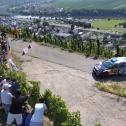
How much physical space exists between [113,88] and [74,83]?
2685 millimetres

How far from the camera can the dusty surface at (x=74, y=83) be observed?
68.7ft

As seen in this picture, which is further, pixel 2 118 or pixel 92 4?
pixel 92 4

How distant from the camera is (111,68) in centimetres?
2809

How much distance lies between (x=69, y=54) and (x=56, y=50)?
2.02m

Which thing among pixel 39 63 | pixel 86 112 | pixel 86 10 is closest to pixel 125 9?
pixel 86 10

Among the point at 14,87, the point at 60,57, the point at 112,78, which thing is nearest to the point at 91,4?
the point at 60,57

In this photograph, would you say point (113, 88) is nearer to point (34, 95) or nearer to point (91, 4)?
point (34, 95)

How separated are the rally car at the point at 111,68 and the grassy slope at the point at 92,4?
127 meters

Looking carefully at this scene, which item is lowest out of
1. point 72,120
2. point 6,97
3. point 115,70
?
point 115,70

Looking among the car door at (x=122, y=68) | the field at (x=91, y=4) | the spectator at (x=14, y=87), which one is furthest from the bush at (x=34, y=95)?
the field at (x=91, y=4)

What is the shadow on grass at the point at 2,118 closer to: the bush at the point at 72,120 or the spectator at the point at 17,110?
the spectator at the point at 17,110

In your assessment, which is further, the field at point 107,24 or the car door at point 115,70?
the field at point 107,24

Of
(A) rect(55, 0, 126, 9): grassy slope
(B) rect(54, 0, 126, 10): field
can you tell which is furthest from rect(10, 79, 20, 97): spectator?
(A) rect(55, 0, 126, 9): grassy slope

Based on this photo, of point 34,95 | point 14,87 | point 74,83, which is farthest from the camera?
point 74,83
